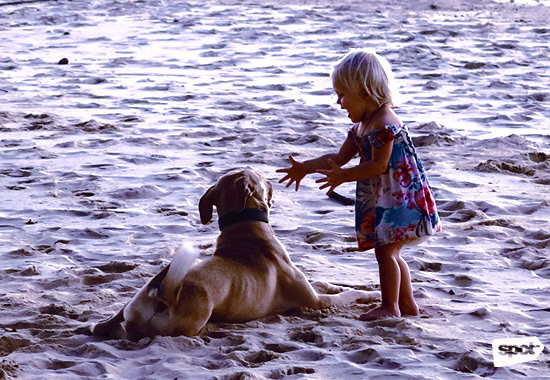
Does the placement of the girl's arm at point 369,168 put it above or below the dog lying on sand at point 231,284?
above

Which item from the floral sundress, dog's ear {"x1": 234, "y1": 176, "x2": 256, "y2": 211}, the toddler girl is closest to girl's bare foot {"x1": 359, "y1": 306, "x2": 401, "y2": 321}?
the toddler girl

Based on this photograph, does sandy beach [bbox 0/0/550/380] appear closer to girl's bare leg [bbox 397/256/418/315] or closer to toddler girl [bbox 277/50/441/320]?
girl's bare leg [bbox 397/256/418/315]

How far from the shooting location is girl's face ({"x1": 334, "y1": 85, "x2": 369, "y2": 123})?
4.49 metres

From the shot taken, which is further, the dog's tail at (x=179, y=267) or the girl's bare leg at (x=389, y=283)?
the girl's bare leg at (x=389, y=283)

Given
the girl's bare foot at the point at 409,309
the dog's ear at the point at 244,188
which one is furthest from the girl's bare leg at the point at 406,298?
the dog's ear at the point at 244,188

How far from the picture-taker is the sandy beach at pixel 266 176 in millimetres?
4098

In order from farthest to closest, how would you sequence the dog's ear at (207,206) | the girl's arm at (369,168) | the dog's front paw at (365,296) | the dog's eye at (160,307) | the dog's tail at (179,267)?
the dog's front paw at (365,296) < the dog's ear at (207,206) < the girl's arm at (369,168) < the dog's eye at (160,307) < the dog's tail at (179,267)

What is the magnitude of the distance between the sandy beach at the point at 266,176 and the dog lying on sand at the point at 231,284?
0.08 m

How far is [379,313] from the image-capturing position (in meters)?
4.53

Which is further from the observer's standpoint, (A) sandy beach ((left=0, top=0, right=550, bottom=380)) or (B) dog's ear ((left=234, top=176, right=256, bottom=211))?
(B) dog's ear ((left=234, top=176, right=256, bottom=211))

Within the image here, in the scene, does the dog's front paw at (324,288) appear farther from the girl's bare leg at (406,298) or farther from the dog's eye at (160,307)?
the dog's eye at (160,307)

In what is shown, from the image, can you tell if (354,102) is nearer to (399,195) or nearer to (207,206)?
(399,195)

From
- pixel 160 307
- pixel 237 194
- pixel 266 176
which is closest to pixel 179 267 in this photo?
pixel 160 307

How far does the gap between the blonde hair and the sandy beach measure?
3.47 ft
